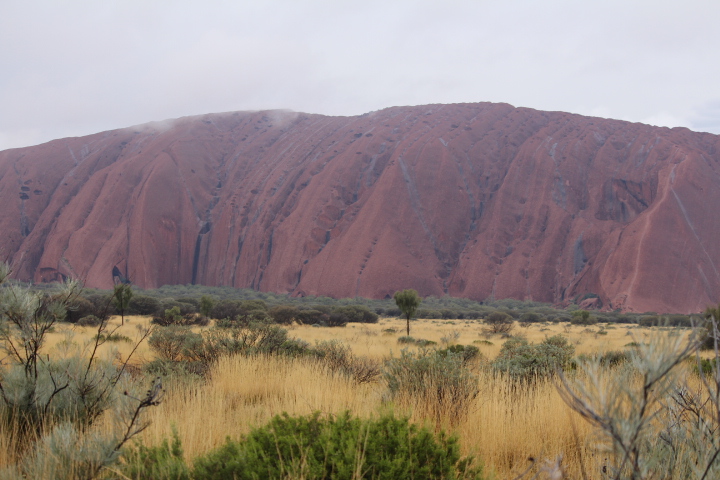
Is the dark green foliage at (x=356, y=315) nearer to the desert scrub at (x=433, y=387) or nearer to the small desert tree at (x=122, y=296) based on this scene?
the small desert tree at (x=122, y=296)

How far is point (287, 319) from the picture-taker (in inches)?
1131

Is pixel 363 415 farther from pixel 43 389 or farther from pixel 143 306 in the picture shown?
pixel 143 306

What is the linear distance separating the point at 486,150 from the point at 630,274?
26.4 meters

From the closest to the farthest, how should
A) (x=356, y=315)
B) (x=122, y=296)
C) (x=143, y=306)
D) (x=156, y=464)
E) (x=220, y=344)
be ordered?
(x=156, y=464) < (x=220, y=344) < (x=122, y=296) < (x=143, y=306) < (x=356, y=315)

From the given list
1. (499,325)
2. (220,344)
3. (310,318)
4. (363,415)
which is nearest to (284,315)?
(310,318)

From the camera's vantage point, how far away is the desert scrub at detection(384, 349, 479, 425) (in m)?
5.07

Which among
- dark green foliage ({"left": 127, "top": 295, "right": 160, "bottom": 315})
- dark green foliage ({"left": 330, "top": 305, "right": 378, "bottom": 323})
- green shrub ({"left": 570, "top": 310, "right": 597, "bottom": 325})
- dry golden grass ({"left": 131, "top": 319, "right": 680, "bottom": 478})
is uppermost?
dry golden grass ({"left": 131, "top": 319, "right": 680, "bottom": 478})

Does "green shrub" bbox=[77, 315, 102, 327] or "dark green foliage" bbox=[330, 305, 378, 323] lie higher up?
"green shrub" bbox=[77, 315, 102, 327]

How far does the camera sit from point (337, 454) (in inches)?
113

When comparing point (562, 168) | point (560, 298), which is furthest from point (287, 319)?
point (562, 168)

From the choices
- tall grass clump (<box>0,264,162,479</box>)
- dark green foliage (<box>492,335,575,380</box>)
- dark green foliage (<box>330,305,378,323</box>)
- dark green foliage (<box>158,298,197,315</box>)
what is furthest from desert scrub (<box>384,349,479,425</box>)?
dark green foliage (<box>330,305,378,323</box>)

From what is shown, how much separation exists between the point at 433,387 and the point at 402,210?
186 feet

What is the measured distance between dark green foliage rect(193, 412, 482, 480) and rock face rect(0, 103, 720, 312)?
171 feet

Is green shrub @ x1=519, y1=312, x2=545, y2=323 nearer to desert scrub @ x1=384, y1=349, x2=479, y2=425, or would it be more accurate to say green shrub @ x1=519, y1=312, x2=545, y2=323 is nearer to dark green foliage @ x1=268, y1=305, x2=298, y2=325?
dark green foliage @ x1=268, y1=305, x2=298, y2=325
